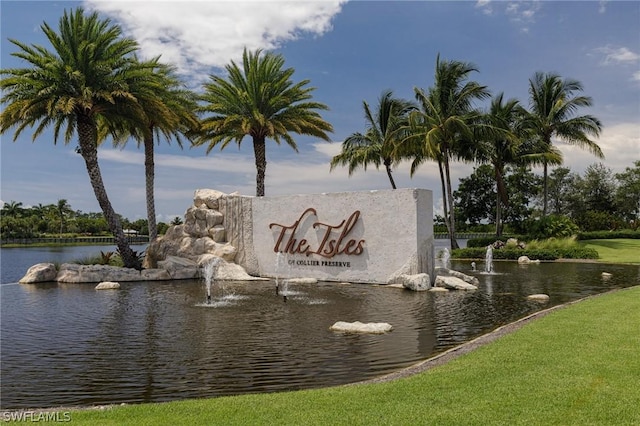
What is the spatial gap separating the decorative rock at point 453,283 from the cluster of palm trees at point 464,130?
14.2m

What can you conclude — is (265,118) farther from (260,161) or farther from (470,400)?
(470,400)

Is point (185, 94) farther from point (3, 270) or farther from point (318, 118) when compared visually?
point (3, 270)

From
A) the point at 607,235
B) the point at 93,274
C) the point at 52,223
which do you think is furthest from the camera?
the point at 52,223

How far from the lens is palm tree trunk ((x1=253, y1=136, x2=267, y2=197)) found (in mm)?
29266

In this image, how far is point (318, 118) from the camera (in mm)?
30141

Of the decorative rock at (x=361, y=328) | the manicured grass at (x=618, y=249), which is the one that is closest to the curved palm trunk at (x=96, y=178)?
the decorative rock at (x=361, y=328)

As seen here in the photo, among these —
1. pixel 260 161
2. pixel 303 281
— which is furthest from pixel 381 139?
pixel 303 281

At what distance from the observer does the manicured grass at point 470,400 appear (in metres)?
4.92

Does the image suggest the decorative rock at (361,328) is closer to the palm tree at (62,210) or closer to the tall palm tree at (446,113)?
the tall palm tree at (446,113)

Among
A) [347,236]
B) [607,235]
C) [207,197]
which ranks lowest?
[607,235]

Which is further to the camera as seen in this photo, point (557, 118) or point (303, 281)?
point (557, 118)

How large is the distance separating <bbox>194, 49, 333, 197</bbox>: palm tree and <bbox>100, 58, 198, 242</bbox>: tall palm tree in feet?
5.05

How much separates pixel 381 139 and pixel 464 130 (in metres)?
7.88

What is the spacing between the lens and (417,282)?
59.0ft
